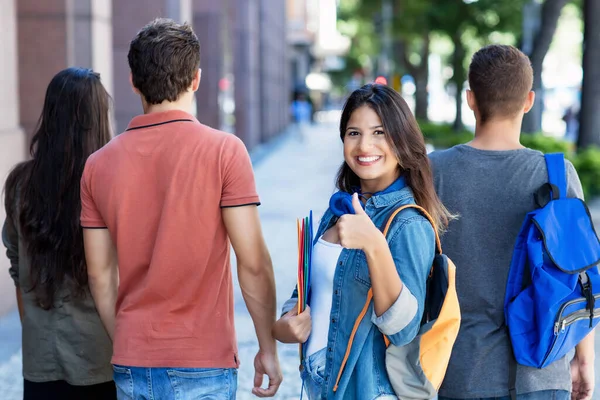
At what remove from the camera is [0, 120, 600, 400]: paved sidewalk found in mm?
6074

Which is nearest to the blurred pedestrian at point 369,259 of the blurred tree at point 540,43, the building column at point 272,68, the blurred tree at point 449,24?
the blurred tree at point 540,43

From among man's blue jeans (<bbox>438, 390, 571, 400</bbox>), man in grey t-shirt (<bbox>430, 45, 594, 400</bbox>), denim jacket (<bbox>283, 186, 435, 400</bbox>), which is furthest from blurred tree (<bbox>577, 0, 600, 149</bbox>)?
denim jacket (<bbox>283, 186, 435, 400</bbox>)

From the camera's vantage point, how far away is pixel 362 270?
2639mm

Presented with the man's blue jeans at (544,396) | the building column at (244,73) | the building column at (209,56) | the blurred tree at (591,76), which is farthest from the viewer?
the building column at (244,73)

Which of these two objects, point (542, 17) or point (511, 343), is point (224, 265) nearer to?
point (511, 343)

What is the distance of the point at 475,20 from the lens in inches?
958

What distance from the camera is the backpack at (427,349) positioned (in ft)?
8.45

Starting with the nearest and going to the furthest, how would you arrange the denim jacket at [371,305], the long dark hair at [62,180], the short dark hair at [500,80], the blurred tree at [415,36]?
the denim jacket at [371,305]
the short dark hair at [500,80]
the long dark hair at [62,180]
the blurred tree at [415,36]

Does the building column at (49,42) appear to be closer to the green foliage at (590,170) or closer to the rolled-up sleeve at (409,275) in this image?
the rolled-up sleeve at (409,275)

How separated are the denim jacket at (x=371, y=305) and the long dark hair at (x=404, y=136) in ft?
0.28

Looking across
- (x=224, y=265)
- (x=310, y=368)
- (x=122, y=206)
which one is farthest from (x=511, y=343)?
(x=122, y=206)

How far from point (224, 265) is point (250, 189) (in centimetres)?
26

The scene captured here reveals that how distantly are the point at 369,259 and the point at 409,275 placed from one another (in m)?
0.17

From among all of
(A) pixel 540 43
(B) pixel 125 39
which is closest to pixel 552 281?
(B) pixel 125 39
